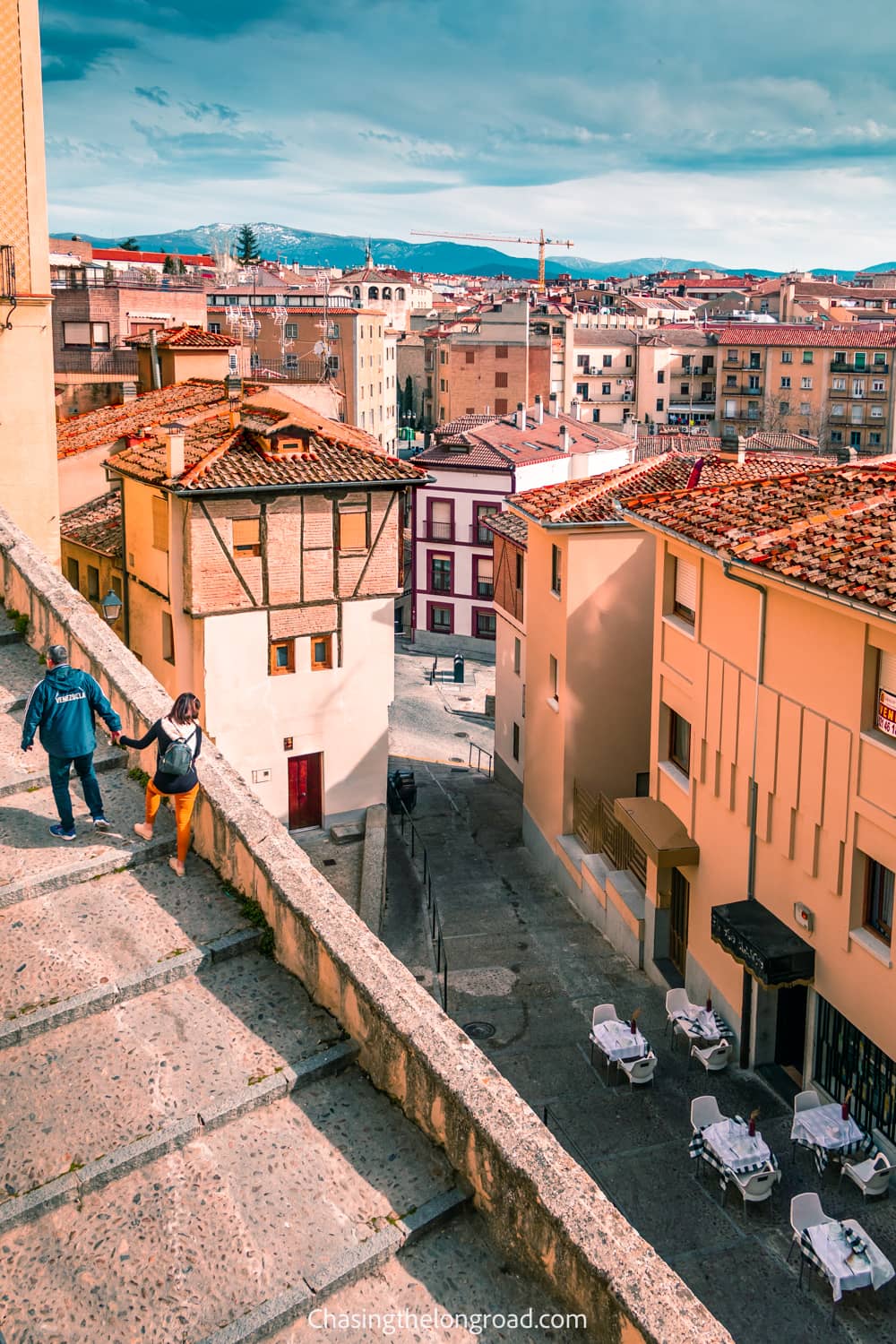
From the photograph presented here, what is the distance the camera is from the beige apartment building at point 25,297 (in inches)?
853

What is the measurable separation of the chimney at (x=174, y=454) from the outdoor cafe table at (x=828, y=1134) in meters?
17.4

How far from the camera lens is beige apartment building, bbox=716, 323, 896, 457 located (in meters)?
92.8

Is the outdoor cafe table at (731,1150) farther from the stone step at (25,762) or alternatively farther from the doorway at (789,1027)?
the stone step at (25,762)

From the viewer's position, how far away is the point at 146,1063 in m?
8.08

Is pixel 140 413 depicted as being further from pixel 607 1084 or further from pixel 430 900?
pixel 607 1084

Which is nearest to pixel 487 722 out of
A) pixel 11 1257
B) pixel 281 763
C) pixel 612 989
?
pixel 281 763

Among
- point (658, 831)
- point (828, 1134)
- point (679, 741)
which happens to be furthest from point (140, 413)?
point (828, 1134)

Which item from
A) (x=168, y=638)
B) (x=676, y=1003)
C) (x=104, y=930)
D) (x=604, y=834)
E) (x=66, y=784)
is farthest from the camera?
(x=168, y=638)

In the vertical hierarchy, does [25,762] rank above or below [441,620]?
above

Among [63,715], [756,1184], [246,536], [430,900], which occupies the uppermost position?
[63,715]

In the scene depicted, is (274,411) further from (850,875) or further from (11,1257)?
(11,1257)

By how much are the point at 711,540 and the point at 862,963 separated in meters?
6.28

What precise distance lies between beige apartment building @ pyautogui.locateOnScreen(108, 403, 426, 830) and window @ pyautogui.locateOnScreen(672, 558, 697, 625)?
8.88m

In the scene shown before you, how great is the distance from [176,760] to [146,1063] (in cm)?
268
